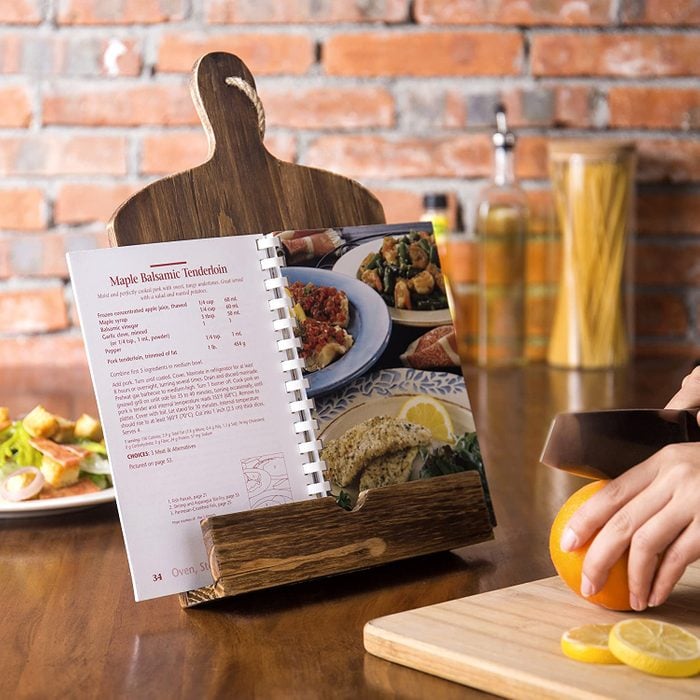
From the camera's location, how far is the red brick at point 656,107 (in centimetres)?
214

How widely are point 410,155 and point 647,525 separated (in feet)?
5.04

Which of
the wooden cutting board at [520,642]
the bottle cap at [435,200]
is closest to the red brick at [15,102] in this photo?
the bottle cap at [435,200]

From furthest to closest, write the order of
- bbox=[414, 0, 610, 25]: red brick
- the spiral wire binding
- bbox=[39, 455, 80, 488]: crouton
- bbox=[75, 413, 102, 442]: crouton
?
bbox=[414, 0, 610, 25]: red brick, bbox=[75, 413, 102, 442]: crouton, bbox=[39, 455, 80, 488]: crouton, the spiral wire binding

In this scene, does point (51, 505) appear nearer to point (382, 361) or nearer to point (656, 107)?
point (382, 361)

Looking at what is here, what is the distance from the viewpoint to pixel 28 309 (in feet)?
7.22

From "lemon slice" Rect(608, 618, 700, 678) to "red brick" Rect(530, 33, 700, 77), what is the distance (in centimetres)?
164

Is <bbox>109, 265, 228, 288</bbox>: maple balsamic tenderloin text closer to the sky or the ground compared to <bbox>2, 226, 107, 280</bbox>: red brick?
closer to the sky

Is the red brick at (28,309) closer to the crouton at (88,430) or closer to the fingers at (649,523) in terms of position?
the crouton at (88,430)

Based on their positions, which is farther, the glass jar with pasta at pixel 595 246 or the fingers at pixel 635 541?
the glass jar with pasta at pixel 595 246

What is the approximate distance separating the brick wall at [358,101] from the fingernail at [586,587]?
1438 millimetres

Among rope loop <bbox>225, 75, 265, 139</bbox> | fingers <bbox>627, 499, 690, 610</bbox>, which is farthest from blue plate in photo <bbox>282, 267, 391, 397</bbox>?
fingers <bbox>627, 499, 690, 610</bbox>

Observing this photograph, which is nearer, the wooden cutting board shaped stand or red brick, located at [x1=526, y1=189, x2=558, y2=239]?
the wooden cutting board shaped stand

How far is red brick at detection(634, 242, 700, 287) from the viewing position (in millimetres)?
2182

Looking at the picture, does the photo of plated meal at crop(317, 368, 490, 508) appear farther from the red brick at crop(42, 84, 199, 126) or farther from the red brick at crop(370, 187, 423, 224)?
the red brick at crop(42, 84, 199, 126)
